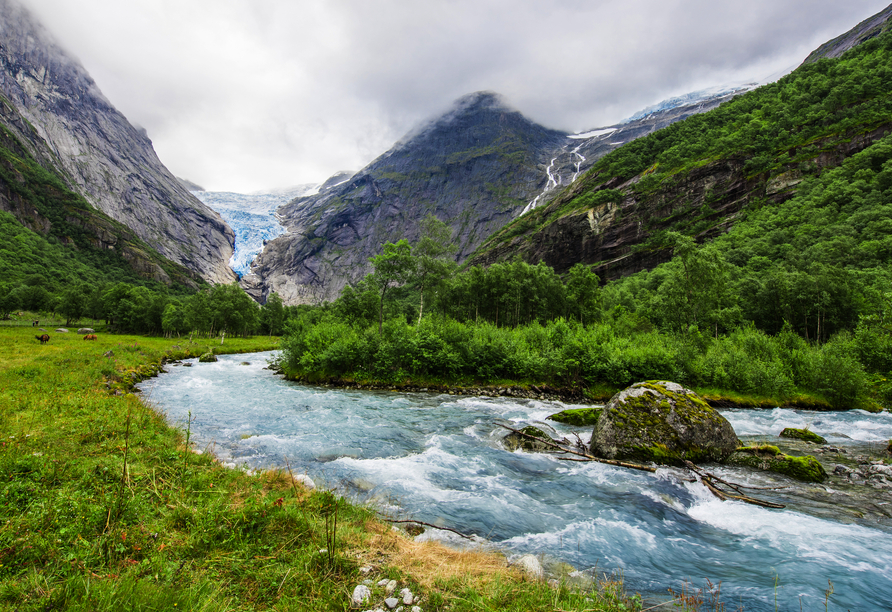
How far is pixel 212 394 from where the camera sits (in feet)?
81.4

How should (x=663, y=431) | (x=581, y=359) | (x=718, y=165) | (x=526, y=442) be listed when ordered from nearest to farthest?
1. (x=663, y=431)
2. (x=526, y=442)
3. (x=581, y=359)
4. (x=718, y=165)

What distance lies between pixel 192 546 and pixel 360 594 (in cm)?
283

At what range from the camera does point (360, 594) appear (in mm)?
4793

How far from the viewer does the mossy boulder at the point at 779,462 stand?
1207 centimetres

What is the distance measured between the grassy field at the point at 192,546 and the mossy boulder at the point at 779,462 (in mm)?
10676

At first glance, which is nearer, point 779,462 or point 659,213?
point 779,462

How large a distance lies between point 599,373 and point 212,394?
2996 centimetres

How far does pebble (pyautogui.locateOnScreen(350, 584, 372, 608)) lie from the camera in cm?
466

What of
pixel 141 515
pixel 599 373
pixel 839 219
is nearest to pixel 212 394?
pixel 141 515

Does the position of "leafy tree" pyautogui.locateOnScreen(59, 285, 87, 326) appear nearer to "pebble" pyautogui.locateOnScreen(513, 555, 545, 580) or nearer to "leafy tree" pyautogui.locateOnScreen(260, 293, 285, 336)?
"leafy tree" pyautogui.locateOnScreen(260, 293, 285, 336)

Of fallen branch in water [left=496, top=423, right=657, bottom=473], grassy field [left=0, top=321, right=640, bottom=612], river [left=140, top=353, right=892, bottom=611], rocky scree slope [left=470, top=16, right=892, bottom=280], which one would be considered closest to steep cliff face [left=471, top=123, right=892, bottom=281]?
rocky scree slope [left=470, top=16, right=892, bottom=280]

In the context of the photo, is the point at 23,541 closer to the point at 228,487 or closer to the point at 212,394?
the point at 228,487

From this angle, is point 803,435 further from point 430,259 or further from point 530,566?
point 430,259

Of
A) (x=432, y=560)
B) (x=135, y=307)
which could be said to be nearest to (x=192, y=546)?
(x=432, y=560)
